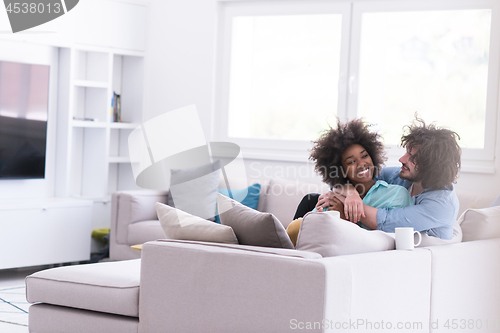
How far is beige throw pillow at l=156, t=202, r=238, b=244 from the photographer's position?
2359 millimetres

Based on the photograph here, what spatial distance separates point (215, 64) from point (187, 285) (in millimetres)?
3552

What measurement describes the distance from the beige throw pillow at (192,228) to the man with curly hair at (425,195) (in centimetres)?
52

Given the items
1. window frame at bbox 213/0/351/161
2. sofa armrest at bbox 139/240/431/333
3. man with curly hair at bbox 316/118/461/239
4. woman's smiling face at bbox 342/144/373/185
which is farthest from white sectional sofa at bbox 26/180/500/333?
window frame at bbox 213/0/351/161

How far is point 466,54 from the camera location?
4586mm

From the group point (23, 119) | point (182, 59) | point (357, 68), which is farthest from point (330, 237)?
point (182, 59)

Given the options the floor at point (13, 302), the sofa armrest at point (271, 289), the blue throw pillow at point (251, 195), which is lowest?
the floor at point (13, 302)

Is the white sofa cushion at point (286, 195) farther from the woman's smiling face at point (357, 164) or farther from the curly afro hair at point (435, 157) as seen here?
the curly afro hair at point (435, 157)

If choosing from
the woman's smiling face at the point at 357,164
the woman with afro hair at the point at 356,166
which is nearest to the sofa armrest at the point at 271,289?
the woman with afro hair at the point at 356,166

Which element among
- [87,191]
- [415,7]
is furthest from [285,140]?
[87,191]

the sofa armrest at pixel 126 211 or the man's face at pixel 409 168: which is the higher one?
the man's face at pixel 409 168

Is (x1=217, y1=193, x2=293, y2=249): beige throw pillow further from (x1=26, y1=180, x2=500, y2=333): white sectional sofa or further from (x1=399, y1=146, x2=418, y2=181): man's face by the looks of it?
(x1=399, y1=146, x2=418, y2=181): man's face

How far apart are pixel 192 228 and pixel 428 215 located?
3.05ft

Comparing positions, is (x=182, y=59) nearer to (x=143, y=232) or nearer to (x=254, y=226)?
(x=143, y=232)

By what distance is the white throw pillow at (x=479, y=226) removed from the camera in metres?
2.77
